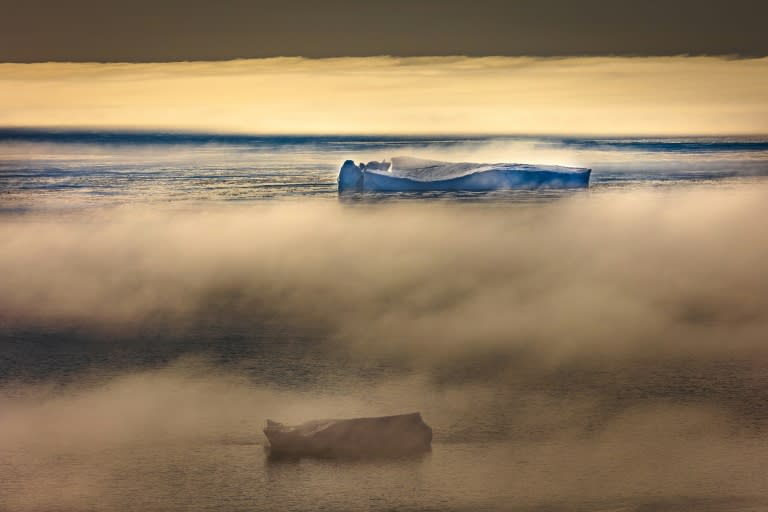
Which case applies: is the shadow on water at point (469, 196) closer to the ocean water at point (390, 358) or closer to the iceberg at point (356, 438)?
the ocean water at point (390, 358)

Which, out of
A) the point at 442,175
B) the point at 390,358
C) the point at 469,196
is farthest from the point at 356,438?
the point at 469,196

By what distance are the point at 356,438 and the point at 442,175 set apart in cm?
2275

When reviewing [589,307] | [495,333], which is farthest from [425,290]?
[495,333]

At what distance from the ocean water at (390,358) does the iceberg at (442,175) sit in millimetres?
5016

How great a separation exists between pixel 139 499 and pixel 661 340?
248 inches

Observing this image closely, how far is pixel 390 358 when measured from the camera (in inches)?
432

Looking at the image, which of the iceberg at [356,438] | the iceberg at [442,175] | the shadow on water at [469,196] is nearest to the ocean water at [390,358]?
the iceberg at [356,438]

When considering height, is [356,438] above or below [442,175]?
above

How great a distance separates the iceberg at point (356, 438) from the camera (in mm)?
7820

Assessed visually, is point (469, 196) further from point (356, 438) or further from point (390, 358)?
point (356, 438)

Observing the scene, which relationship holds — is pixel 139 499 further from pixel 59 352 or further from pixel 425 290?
pixel 425 290

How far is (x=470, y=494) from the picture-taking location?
717 centimetres

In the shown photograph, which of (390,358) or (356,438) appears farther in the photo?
(390,358)

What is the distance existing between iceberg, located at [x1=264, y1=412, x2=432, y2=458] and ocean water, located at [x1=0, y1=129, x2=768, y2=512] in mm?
129
